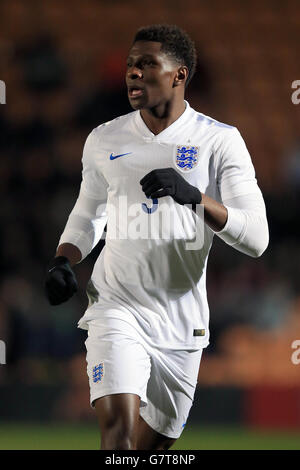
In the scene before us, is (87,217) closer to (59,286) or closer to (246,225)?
(59,286)

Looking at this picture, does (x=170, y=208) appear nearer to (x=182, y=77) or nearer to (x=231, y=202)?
(x=231, y=202)

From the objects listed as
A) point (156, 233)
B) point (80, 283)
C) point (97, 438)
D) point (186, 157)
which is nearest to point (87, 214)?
point (156, 233)

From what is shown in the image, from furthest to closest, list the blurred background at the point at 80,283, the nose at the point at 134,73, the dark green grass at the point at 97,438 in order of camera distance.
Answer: the blurred background at the point at 80,283, the dark green grass at the point at 97,438, the nose at the point at 134,73

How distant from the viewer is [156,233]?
3.91 m

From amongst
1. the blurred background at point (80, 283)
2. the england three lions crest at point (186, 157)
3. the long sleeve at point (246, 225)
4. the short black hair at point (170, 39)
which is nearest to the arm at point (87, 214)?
the england three lions crest at point (186, 157)

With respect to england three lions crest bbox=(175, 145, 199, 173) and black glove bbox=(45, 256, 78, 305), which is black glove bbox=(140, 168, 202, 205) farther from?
black glove bbox=(45, 256, 78, 305)

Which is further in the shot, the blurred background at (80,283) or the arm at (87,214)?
the blurred background at (80,283)

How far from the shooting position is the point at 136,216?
12.8ft

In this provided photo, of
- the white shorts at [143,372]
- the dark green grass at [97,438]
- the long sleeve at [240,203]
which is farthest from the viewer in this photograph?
the dark green grass at [97,438]

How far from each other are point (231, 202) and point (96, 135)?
2.48 feet

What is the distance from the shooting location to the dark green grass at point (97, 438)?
7211mm

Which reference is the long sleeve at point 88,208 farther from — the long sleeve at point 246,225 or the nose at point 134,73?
the long sleeve at point 246,225

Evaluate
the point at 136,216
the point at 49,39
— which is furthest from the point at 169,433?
the point at 49,39

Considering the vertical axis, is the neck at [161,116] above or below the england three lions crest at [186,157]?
above
